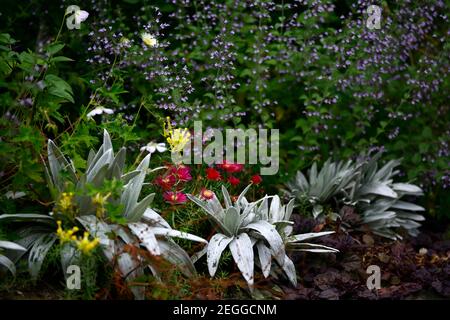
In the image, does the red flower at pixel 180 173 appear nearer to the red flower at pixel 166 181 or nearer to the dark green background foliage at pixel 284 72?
the red flower at pixel 166 181

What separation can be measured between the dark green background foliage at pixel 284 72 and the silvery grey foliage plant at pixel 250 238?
3.24 feet

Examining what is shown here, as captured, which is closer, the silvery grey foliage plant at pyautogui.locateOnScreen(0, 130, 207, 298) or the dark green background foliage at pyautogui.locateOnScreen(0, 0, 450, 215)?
the silvery grey foliage plant at pyautogui.locateOnScreen(0, 130, 207, 298)

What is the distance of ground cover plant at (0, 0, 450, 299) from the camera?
129 inches

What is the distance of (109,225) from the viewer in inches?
130

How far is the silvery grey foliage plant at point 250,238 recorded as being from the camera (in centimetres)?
349

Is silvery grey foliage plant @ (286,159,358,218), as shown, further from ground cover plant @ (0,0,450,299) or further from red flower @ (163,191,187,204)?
red flower @ (163,191,187,204)

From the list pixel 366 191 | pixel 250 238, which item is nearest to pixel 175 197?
pixel 250 238

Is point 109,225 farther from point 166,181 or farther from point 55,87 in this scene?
point 55,87

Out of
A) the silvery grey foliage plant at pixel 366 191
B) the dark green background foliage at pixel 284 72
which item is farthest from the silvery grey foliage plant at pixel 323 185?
the dark green background foliage at pixel 284 72

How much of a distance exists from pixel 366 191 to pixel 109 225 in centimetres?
230

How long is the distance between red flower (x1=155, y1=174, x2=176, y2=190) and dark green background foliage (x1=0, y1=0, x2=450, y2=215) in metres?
0.89

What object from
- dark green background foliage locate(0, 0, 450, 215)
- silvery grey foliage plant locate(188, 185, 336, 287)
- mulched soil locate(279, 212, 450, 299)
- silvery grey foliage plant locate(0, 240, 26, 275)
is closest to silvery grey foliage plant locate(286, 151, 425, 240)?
dark green background foliage locate(0, 0, 450, 215)

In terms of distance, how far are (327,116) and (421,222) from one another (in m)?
1.39

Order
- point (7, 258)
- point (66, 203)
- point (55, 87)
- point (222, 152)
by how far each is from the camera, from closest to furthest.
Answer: point (66, 203), point (7, 258), point (55, 87), point (222, 152)
